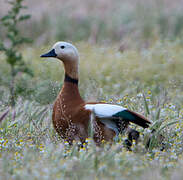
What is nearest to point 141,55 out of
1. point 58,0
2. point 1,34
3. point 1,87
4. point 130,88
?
point 130,88

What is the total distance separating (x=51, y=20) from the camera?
12.7 metres

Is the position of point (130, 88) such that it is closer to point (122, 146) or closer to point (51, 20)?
point (122, 146)

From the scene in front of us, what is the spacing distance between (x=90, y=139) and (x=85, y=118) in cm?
48

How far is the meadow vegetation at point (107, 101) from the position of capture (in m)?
3.03

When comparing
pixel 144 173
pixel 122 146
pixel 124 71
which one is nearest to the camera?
pixel 144 173

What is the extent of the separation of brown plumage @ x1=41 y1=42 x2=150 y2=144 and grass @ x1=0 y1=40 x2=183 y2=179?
15 cm

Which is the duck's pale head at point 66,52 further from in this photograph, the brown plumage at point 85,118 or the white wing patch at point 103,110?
the white wing patch at point 103,110

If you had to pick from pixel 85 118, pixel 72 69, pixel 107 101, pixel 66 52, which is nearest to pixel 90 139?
pixel 85 118

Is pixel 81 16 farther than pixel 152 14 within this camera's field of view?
Yes

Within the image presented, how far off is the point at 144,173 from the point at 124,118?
1.14m

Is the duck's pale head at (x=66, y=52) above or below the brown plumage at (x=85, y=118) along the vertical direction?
above

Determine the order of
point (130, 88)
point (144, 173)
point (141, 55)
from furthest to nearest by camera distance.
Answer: point (141, 55), point (130, 88), point (144, 173)

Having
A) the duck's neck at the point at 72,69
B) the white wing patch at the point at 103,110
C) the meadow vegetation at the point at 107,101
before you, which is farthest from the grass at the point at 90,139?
the duck's neck at the point at 72,69

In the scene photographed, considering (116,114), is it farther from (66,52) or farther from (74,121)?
(66,52)
